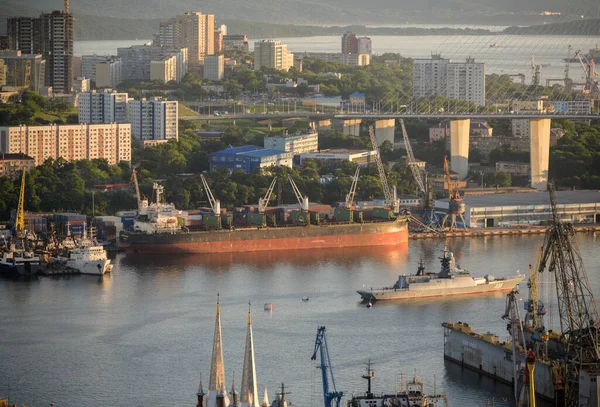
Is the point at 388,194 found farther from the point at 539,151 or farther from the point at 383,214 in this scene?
the point at 539,151

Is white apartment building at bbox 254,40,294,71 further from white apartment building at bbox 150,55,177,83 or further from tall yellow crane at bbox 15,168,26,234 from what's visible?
tall yellow crane at bbox 15,168,26,234

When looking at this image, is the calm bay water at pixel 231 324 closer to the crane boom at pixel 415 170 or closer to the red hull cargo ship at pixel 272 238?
the red hull cargo ship at pixel 272 238

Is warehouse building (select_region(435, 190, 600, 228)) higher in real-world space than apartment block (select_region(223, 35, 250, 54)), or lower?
lower

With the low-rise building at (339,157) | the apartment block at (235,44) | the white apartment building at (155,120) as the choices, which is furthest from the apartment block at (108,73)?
the low-rise building at (339,157)

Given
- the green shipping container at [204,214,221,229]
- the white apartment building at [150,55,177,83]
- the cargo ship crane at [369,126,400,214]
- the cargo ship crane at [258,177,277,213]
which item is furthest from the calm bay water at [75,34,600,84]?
the green shipping container at [204,214,221,229]

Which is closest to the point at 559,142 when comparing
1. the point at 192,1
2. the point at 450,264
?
the point at 450,264

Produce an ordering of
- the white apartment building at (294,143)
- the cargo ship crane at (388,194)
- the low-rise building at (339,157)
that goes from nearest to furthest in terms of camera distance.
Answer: the cargo ship crane at (388,194), the low-rise building at (339,157), the white apartment building at (294,143)

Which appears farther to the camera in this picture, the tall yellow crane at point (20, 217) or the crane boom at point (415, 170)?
the crane boom at point (415, 170)

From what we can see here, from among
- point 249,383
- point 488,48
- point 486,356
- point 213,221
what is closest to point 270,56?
point 488,48

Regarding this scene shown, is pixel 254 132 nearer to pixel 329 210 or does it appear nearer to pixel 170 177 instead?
pixel 170 177
